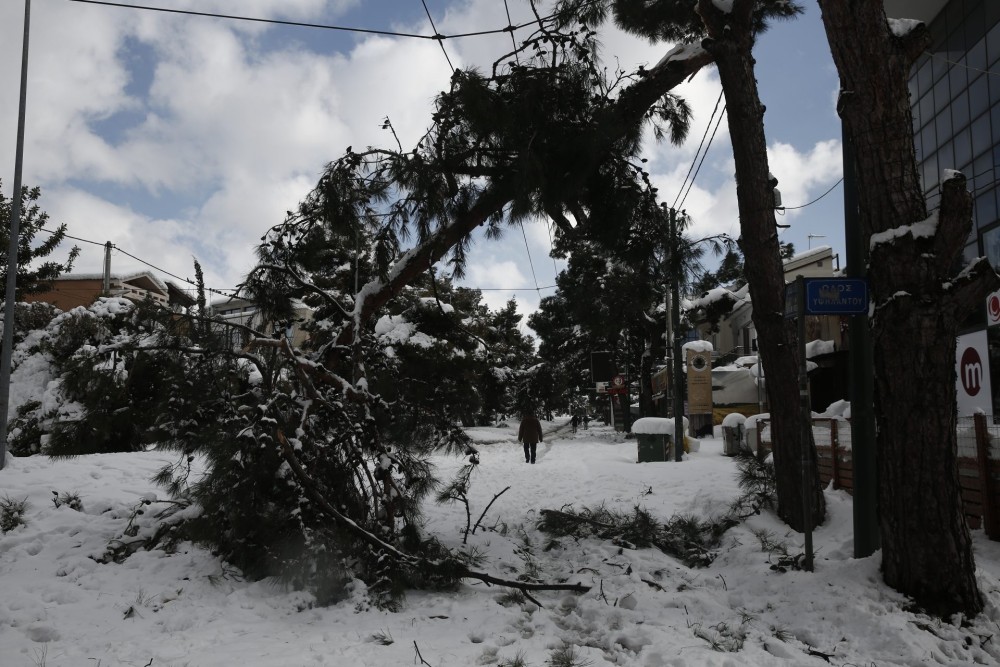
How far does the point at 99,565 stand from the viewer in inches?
223

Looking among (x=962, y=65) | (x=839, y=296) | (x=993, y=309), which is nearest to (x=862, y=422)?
(x=839, y=296)

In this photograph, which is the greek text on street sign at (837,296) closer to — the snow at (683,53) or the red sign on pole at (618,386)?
the snow at (683,53)

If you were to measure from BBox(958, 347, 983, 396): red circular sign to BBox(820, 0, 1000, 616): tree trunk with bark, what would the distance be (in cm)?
1620

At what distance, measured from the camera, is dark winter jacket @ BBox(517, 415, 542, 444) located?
59.2 feet

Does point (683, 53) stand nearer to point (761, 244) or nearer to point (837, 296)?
point (761, 244)

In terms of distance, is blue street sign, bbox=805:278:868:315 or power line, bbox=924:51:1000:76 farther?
power line, bbox=924:51:1000:76

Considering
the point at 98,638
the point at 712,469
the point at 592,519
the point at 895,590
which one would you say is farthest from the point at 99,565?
the point at 712,469

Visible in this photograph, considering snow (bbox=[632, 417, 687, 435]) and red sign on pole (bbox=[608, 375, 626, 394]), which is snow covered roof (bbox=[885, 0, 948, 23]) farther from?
red sign on pole (bbox=[608, 375, 626, 394])

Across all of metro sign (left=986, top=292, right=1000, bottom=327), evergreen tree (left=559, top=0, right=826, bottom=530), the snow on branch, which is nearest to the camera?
the snow on branch

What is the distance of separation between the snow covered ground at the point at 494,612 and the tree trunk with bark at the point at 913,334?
11.1 inches

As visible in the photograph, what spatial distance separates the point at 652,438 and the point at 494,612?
12.2m

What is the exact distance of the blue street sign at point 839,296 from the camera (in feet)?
17.6

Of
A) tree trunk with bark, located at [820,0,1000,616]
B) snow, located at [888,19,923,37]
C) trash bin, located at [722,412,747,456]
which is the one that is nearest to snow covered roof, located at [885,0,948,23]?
trash bin, located at [722,412,747,456]

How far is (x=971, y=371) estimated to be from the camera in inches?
736
